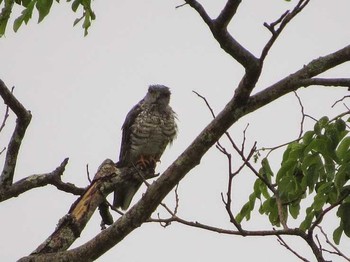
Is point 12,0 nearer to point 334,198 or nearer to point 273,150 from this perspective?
point 273,150

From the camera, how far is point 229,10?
306 centimetres

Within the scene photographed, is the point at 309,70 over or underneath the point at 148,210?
over

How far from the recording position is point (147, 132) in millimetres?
7629

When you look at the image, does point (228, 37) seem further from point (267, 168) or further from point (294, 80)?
point (267, 168)

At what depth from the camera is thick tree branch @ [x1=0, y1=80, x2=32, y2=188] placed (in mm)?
4090

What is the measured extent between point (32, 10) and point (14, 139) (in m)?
0.82

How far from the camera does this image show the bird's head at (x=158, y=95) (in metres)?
8.09

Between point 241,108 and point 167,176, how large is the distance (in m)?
0.53

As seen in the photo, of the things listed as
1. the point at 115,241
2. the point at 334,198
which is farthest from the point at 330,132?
the point at 115,241

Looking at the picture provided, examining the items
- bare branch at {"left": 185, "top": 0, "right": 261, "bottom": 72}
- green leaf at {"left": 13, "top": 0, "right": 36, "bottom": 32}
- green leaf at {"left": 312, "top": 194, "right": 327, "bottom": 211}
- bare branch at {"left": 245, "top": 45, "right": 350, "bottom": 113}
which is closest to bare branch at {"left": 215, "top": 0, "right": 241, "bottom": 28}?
bare branch at {"left": 185, "top": 0, "right": 261, "bottom": 72}

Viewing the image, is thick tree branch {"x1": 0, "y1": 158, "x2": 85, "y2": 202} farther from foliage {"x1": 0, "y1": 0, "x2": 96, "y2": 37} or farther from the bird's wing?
the bird's wing

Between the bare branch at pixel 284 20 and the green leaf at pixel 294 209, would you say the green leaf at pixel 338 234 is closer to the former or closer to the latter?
the green leaf at pixel 294 209

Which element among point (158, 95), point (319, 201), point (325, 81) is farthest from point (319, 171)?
point (158, 95)

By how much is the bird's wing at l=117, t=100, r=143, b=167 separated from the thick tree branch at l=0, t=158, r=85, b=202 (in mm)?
2849
